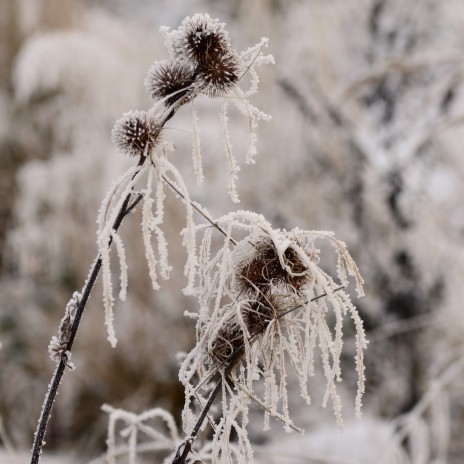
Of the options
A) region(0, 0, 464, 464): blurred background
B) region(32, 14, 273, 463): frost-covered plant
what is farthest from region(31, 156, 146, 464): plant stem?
region(0, 0, 464, 464): blurred background

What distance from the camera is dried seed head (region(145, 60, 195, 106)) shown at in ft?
1.11

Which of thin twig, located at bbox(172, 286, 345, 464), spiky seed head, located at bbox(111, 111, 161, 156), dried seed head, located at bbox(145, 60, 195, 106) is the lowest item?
thin twig, located at bbox(172, 286, 345, 464)

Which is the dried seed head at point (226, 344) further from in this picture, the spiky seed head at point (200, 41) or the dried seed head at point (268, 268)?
the spiky seed head at point (200, 41)

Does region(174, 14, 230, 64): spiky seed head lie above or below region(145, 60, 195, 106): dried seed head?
above

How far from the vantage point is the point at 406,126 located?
2559mm

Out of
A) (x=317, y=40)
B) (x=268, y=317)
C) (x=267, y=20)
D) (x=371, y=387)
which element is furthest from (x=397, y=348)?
(x=268, y=317)

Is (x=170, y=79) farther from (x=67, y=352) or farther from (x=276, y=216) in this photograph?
(x=276, y=216)

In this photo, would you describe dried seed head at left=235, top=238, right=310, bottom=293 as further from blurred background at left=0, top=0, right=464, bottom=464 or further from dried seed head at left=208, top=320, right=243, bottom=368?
blurred background at left=0, top=0, right=464, bottom=464

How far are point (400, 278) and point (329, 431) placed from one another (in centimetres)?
58

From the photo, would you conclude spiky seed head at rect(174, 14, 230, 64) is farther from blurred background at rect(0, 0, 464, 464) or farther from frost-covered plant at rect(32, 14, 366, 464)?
blurred background at rect(0, 0, 464, 464)

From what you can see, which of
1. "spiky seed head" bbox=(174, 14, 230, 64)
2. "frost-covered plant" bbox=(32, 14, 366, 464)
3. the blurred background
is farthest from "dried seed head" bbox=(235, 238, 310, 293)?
the blurred background

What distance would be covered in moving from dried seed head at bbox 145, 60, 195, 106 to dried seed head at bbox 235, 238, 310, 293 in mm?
96

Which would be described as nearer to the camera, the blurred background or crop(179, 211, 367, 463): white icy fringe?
crop(179, 211, 367, 463): white icy fringe

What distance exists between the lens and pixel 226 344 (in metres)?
0.37
